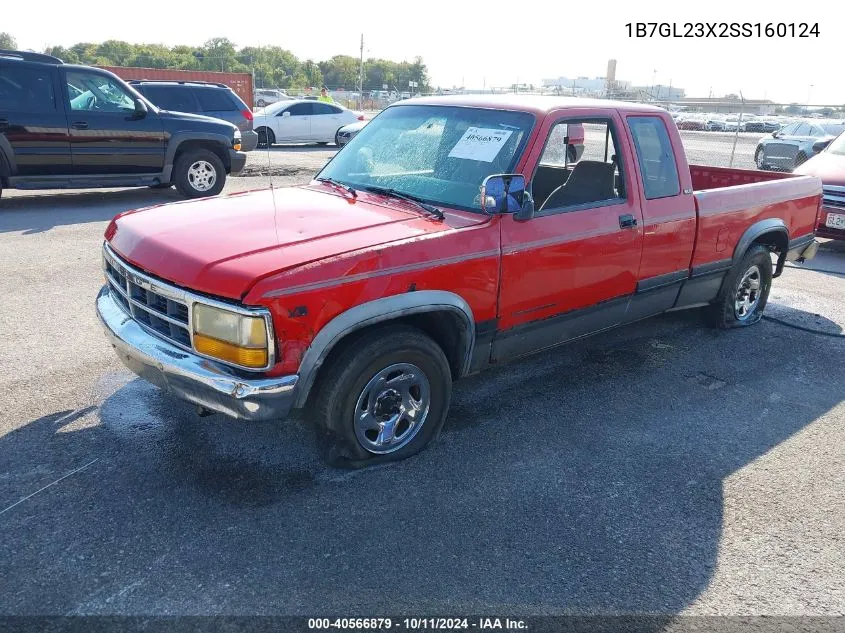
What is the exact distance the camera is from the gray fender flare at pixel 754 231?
18.6ft

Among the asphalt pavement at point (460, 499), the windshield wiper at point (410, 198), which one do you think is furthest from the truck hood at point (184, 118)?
the windshield wiper at point (410, 198)

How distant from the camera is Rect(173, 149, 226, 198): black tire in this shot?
36.0ft

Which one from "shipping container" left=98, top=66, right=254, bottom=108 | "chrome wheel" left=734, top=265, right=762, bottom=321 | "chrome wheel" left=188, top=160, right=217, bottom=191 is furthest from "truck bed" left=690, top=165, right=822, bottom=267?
"shipping container" left=98, top=66, right=254, bottom=108

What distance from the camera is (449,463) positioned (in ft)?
12.5

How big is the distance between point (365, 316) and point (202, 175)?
29.3 feet

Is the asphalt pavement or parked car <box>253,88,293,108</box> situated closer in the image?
the asphalt pavement

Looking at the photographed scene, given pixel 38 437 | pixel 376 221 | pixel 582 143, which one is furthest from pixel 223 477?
pixel 582 143

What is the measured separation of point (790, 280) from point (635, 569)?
6.20 metres

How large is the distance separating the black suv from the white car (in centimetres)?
943

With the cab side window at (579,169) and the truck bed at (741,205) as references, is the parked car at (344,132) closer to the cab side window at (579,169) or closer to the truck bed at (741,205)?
the truck bed at (741,205)

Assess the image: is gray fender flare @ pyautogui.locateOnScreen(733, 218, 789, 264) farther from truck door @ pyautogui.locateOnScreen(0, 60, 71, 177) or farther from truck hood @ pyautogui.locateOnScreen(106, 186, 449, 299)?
truck door @ pyautogui.locateOnScreen(0, 60, 71, 177)

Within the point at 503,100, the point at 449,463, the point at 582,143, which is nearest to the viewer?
the point at 449,463

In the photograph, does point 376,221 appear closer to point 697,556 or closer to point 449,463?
point 449,463

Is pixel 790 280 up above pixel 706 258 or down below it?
below
